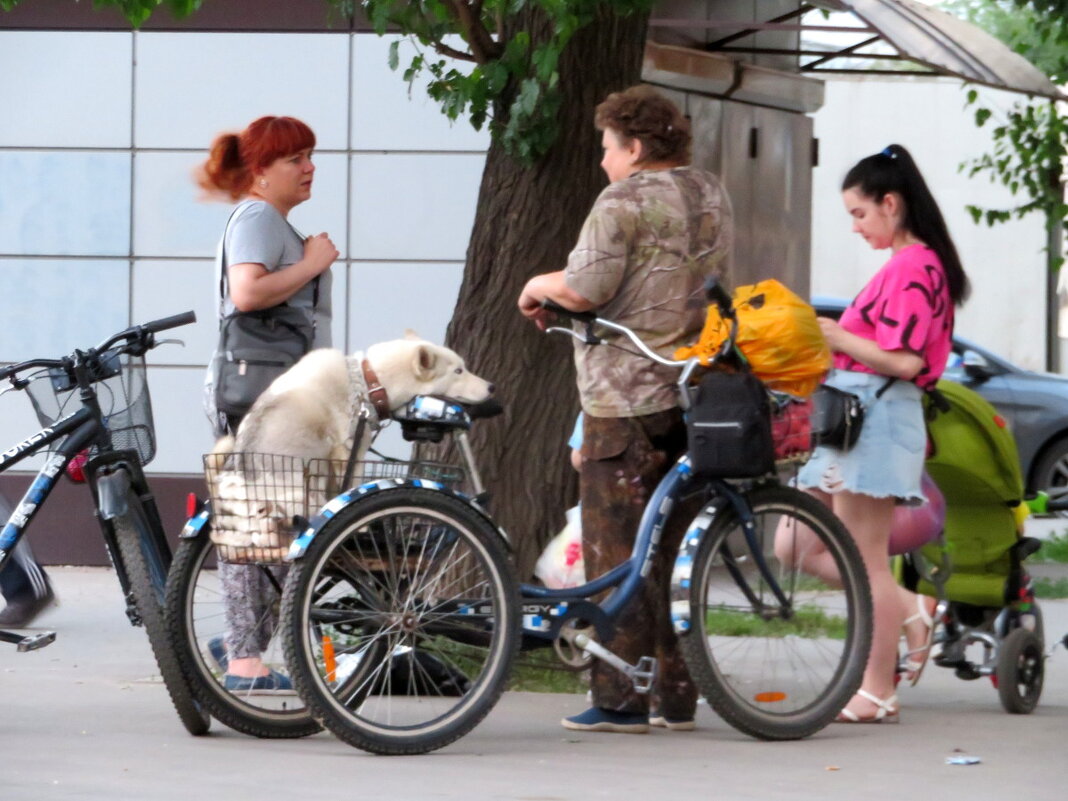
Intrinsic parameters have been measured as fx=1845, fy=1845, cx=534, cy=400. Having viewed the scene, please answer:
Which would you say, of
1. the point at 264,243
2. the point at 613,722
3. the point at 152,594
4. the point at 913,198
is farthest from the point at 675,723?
the point at 264,243

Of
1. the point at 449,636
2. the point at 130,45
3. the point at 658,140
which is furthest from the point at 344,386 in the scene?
the point at 130,45

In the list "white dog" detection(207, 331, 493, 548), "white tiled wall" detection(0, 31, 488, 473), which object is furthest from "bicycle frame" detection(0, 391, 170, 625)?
"white tiled wall" detection(0, 31, 488, 473)

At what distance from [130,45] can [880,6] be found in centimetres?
415

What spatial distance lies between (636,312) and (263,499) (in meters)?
1.21

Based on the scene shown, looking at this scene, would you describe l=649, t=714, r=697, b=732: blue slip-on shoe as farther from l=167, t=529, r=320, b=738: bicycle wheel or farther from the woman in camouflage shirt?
l=167, t=529, r=320, b=738: bicycle wheel

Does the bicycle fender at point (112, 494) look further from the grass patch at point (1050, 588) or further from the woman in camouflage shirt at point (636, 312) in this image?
the grass patch at point (1050, 588)

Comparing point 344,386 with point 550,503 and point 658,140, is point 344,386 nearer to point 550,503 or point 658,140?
point 658,140

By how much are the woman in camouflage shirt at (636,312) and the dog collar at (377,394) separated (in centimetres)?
50

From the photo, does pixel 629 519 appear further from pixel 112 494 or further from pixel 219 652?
pixel 112 494

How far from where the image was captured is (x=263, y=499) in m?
5.02

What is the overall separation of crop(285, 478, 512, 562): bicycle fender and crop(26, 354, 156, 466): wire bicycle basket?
98 centimetres

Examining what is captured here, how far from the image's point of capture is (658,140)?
5430mm

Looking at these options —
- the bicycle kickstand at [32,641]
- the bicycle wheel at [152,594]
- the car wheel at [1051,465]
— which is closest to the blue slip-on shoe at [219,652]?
the bicycle wheel at [152,594]

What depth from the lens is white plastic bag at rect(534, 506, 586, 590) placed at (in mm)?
5754
